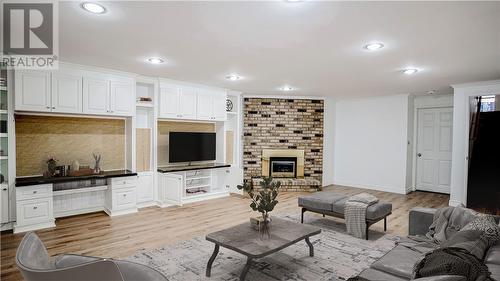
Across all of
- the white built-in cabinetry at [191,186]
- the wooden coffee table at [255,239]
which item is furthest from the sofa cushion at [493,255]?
the white built-in cabinetry at [191,186]

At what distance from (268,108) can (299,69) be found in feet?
9.89

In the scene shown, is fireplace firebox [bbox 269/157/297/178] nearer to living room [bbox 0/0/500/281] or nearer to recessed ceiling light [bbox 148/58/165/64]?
living room [bbox 0/0/500/281]

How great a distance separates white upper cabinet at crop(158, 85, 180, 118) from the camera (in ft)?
17.4

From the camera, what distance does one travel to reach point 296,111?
24.2ft

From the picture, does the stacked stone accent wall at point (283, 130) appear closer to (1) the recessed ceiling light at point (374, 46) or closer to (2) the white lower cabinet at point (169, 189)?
(2) the white lower cabinet at point (169, 189)

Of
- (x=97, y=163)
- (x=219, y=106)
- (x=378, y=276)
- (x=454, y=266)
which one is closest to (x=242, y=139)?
(x=219, y=106)

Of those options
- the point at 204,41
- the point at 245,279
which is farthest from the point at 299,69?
the point at 245,279

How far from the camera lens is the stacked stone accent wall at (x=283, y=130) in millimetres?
7191

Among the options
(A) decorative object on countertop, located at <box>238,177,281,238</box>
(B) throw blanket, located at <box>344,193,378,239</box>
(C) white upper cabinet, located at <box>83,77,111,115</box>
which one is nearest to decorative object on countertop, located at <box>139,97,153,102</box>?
(C) white upper cabinet, located at <box>83,77,111,115</box>

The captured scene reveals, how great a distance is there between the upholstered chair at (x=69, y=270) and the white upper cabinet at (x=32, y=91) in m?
3.02

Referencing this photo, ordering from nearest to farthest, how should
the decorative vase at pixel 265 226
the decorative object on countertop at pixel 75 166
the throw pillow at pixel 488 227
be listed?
1. the throw pillow at pixel 488 227
2. the decorative vase at pixel 265 226
3. the decorative object on countertop at pixel 75 166

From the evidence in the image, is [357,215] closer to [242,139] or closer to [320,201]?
[320,201]

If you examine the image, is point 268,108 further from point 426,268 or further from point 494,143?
point 426,268

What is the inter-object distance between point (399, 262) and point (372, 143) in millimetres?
5742
